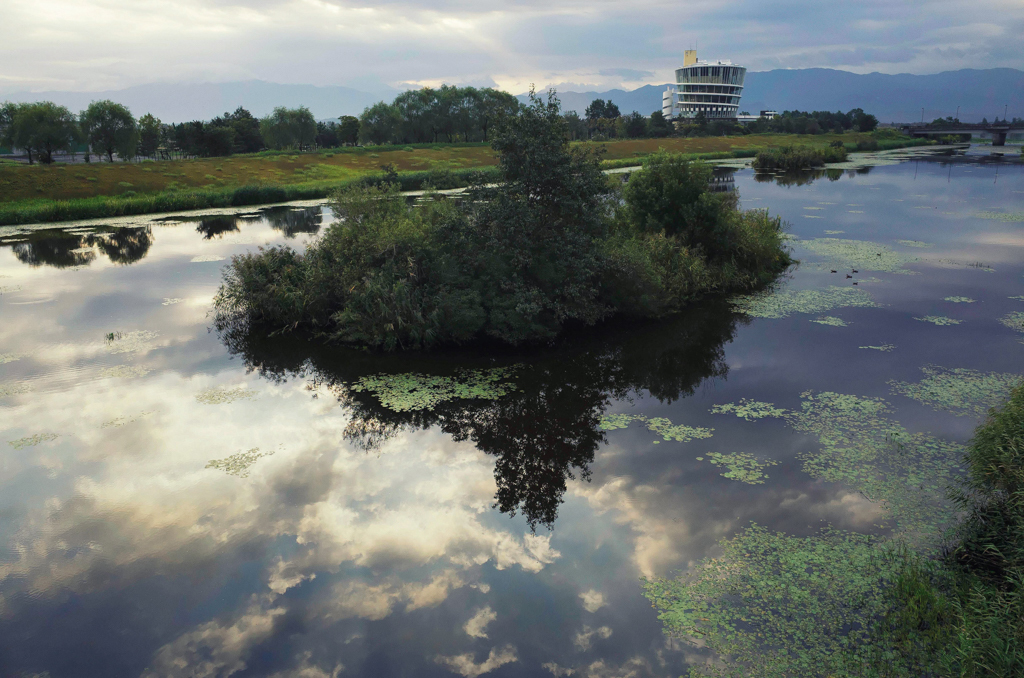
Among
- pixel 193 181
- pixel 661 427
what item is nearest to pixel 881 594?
pixel 661 427

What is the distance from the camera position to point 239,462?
1176 centimetres

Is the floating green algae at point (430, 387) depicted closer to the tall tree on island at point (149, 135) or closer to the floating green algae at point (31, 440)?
the floating green algae at point (31, 440)

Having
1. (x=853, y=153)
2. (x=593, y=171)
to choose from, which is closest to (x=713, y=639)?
(x=593, y=171)

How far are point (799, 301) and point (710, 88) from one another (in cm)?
19366

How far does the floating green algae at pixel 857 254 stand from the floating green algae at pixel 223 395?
2484cm

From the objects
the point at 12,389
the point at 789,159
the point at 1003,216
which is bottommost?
the point at 12,389

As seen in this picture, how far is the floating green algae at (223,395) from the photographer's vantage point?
14.6 meters

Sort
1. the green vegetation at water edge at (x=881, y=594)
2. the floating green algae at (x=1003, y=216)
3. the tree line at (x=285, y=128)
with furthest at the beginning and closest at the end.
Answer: the tree line at (x=285, y=128) < the floating green algae at (x=1003, y=216) < the green vegetation at water edge at (x=881, y=594)

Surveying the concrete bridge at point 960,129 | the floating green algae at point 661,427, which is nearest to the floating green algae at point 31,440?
the floating green algae at point 661,427

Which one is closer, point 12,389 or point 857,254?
point 12,389

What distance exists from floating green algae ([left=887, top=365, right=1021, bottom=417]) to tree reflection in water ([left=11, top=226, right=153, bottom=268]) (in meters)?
34.8

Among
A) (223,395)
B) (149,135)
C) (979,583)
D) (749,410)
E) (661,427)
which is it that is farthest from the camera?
(149,135)

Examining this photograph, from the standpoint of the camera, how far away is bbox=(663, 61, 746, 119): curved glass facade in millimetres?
187625

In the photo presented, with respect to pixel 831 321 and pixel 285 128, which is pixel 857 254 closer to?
pixel 831 321
